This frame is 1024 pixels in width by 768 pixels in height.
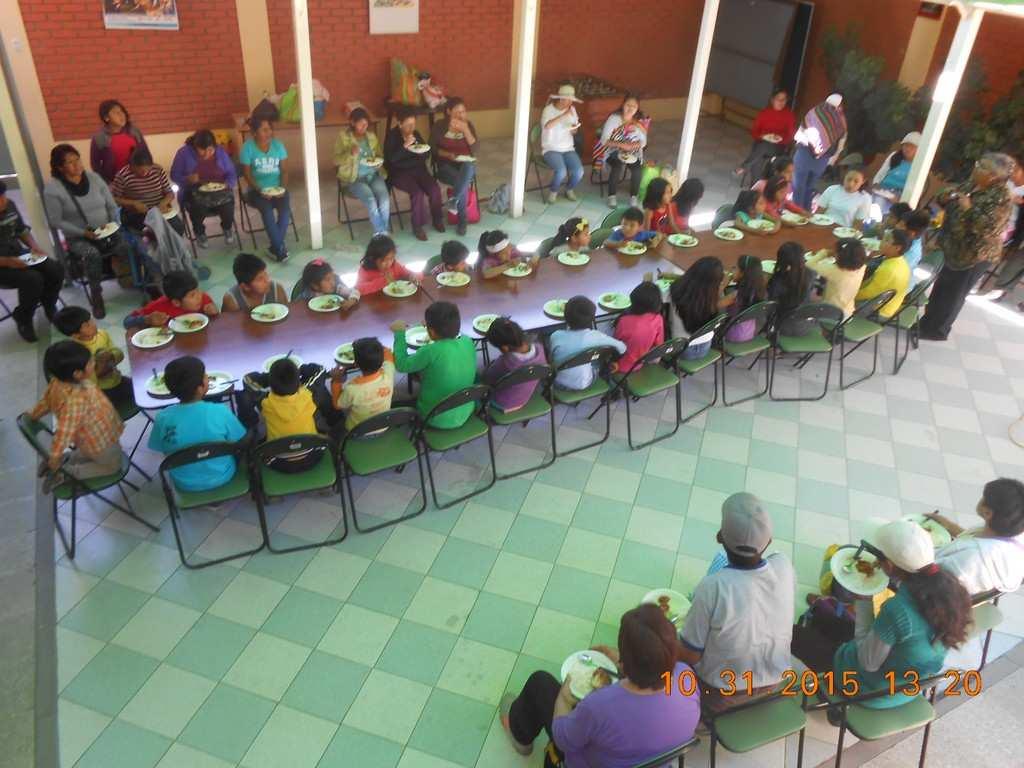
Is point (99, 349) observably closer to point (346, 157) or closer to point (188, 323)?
point (188, 323)

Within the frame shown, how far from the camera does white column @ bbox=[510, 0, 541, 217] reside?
25.9ft

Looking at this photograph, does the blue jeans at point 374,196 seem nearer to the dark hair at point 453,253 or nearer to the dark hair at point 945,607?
the dark hair at point 453,253

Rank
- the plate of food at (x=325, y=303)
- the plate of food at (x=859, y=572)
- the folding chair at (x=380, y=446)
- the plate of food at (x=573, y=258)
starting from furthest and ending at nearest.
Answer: the plate of food at (x=573, y=258) → the plate of food at (x=325, y=303) → the folding chair at (x=380, y=446) → the plate of food at (x=859, y=572)

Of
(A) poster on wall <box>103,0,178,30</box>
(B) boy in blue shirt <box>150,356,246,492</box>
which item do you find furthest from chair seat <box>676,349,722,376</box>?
(A) poster on wall <box>103,0,178,30</box>

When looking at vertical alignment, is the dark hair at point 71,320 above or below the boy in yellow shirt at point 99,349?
above

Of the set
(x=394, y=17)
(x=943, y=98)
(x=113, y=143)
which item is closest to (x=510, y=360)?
(x=113, y=143)

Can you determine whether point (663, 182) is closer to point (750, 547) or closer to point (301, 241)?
point (301, 241)

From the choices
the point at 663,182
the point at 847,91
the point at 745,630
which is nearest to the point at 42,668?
the point at 745,630

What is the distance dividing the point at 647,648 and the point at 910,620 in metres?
1.29

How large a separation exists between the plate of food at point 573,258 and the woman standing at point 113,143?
4.46 m

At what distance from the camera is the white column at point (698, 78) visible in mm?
8531

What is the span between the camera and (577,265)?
625 centimetres

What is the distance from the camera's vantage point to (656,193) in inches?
274

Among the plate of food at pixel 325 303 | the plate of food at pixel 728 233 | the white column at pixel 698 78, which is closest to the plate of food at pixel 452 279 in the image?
the plate of food at pixel 325 303
